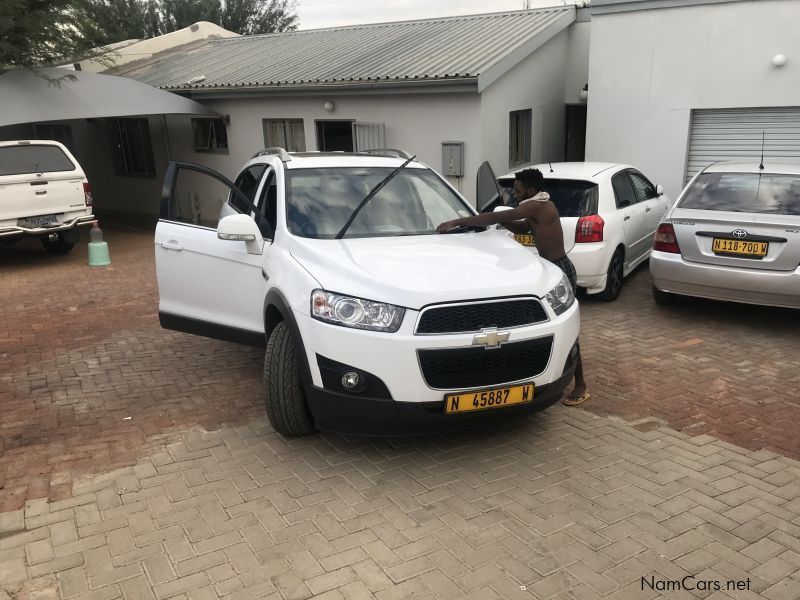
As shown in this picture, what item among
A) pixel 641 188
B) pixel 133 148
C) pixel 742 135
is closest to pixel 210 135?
pixel 133 148

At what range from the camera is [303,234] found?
4477mm

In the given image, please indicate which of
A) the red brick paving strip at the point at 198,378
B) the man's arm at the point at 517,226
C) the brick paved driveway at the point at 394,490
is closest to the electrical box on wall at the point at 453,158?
the red brick paving strip at the point at 198,378

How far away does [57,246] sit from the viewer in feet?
37.5

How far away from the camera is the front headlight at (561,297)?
156 inches

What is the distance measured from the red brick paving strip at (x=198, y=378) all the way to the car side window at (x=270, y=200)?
1.44 metres

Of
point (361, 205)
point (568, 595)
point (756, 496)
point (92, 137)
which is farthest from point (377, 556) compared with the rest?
point (92, 137)

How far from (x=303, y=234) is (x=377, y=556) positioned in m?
2.28

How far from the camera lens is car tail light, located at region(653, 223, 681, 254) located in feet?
21.3

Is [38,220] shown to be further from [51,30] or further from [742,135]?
[742,135]

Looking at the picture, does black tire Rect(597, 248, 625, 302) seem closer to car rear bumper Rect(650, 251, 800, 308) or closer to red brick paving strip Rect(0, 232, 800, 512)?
red brick paving strip Rect(0, 232, 800, 512)

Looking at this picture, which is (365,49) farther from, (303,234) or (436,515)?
(436,515)

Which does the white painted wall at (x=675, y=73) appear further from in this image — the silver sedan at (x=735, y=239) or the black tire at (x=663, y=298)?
the black tire at (x=663, y=298)

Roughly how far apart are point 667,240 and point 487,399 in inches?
151
